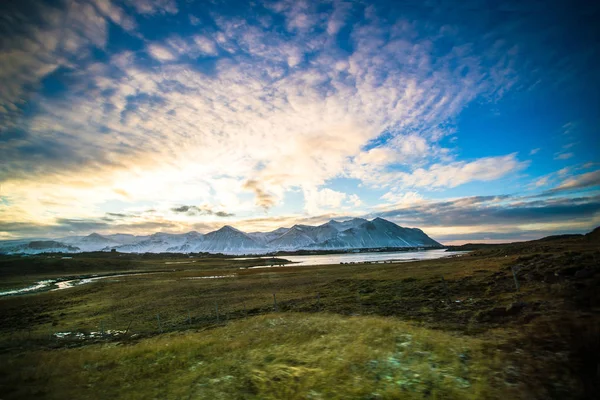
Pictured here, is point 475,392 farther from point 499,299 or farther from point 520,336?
point 499,299

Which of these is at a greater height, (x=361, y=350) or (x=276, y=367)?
(x=361, y=350)

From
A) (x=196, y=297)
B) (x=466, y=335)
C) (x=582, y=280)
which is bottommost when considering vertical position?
(x=196, y=297)

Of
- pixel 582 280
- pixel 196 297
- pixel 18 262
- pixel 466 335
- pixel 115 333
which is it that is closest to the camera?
pixel 466 335

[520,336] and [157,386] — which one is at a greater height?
[520,336]

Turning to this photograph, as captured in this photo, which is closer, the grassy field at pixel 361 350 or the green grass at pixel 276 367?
the grassy field at pixel 361 350

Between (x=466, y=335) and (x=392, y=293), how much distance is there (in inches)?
829

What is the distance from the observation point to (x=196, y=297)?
54906 mm

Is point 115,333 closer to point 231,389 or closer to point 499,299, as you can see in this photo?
point 231,389

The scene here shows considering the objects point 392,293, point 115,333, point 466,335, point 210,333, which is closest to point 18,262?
point 115,333

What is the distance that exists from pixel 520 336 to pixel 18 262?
216362 millimetres

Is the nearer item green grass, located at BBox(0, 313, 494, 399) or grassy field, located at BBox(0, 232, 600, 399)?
grassy field, located at BBox(0, 232, 600, 399)

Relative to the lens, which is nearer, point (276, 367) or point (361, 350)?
point (276, 367)

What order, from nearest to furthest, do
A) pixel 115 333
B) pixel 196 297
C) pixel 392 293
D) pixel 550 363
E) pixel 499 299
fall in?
pixel 550 363
pixel 499 299
pixel 115 333
pixel 392 293
pixel 196 297

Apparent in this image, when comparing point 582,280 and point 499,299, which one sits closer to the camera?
point 582,280
